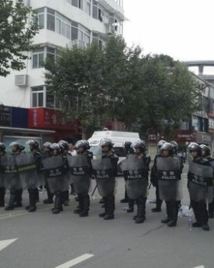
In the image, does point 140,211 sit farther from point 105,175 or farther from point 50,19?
point 50,19

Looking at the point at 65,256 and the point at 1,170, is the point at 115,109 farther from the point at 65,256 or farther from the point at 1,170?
the point at 65,256

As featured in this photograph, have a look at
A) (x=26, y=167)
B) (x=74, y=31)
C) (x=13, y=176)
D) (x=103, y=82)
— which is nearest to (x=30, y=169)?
(x=26, y=167)

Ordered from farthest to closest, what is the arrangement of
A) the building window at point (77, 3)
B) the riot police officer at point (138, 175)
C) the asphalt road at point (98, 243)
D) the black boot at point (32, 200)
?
the building window at point (77, 3)
the black boot at point (32, 200)
the riot police officer at point (138, 175)
the asphalt road at point (98, 243)

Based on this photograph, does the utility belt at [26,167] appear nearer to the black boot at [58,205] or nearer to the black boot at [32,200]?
the black boot at [32,200]

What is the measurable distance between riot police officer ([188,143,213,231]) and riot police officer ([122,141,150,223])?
1117 millimetres

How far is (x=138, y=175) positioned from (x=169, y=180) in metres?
0.77

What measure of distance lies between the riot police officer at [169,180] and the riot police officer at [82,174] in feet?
6.09

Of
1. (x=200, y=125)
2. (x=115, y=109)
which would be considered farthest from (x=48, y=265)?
(x=200, y=125)

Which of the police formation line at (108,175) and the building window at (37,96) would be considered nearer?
the police formation line at (108,175)

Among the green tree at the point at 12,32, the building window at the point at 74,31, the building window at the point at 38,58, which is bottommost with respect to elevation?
the green tree at the point at 12,32

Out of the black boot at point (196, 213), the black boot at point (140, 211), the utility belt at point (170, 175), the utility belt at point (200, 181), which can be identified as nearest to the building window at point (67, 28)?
the black boot at point (140, 211)

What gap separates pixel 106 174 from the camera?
11820mm

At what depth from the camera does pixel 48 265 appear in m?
7.38

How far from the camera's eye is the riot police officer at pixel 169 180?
10828 millimetres
